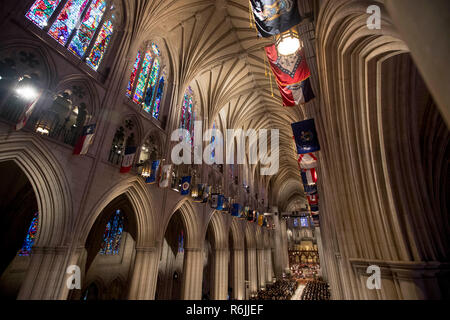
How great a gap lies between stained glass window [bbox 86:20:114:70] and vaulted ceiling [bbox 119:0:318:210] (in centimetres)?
92

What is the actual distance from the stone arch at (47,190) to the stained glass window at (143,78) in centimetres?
488

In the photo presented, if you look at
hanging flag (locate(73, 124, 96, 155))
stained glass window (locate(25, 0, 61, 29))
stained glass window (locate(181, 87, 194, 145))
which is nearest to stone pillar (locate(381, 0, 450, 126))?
hanging flag (locate(73, 124, 96, 155))

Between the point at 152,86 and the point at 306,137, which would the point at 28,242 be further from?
the point at 306,137

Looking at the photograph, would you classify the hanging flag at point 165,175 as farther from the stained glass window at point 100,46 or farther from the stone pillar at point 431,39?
the stone pillar at point 431,39

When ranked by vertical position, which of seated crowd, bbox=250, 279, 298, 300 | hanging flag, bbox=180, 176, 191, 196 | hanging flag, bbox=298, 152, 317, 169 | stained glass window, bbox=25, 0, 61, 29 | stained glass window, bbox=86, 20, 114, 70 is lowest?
seated crowd, bbox=250, 279, 298, 300

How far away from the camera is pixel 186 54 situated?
44.4 ft

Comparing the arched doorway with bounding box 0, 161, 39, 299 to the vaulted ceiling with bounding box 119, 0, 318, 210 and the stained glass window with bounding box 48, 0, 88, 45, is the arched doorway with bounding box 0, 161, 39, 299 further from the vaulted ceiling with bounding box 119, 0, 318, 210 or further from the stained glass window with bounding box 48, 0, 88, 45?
the vaulted ceiling with bounding box 119, 0, 318, 210

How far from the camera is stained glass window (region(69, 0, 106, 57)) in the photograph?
7629mm

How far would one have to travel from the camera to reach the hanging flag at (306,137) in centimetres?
662

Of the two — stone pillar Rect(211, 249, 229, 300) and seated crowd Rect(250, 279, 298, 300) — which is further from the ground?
stone pillar Rect(211, 249, 229, 300)

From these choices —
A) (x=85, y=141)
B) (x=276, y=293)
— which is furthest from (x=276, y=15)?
(x=276, y=293)

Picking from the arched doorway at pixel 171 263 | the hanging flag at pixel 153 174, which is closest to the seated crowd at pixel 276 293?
the arched doorway at pixel 171 263

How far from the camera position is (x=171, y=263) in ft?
56.4
